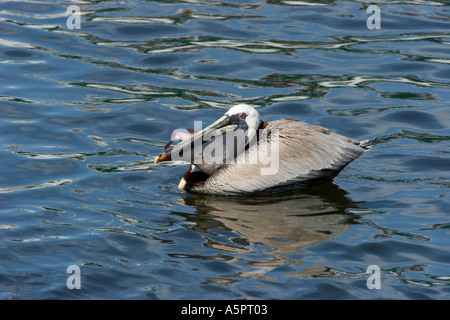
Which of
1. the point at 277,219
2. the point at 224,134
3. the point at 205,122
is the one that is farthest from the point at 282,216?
the point at 205,122

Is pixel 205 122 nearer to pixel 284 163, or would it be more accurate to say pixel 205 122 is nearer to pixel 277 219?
pixel 284 163

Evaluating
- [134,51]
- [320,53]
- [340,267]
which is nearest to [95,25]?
[134,51]

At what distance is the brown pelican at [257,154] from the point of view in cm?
663

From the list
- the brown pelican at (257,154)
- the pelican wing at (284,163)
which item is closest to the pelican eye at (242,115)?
the brown pelican at (257,154)

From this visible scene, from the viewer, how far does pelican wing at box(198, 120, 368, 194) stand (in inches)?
261

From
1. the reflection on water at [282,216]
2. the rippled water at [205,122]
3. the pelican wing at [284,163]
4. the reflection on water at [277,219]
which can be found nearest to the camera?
the rippled water at [205,122]

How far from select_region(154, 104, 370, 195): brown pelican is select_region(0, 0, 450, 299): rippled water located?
0.15 metres

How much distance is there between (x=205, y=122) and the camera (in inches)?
321

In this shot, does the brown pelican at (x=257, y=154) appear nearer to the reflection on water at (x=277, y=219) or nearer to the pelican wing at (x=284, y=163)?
the pelican wing at (x=284, y=163)

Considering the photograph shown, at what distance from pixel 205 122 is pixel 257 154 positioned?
1.62 m

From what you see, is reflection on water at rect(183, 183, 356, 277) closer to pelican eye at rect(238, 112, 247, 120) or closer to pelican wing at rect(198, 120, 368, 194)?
pelican wing at rect(198, 120, 368, 194)

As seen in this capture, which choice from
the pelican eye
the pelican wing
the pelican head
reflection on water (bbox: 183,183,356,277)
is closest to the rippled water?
reflection on water (bbox: 183,183,356,277)

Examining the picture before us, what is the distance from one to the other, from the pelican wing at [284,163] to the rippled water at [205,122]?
141 millimetres
